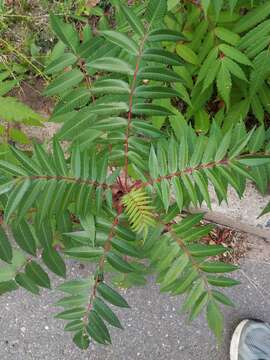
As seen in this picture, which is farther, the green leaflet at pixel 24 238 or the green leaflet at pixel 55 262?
the green leaflet at pixel 55 262

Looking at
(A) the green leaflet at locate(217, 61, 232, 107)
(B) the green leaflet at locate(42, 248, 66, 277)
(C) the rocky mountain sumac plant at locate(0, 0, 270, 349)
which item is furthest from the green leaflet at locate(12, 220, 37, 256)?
(A) the green leaflet at locate(217, 61, 232, 107)

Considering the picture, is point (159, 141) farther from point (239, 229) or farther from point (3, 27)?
point (3, 27)

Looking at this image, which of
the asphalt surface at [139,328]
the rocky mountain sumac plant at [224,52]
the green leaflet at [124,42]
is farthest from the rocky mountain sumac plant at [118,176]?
the asphalt surface at [139,328]

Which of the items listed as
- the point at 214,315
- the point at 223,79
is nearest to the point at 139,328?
the point at 214,315

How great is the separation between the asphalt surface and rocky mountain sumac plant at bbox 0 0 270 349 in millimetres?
1123

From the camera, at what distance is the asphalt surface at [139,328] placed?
3.01 metres

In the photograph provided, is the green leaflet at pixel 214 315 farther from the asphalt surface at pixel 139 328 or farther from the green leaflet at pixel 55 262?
the asphalt surface at pixel 139 328

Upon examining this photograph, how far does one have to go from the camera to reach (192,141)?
1.76 meters

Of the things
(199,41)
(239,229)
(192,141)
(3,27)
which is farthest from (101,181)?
(3,27)

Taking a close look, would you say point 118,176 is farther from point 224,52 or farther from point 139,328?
point 139,328

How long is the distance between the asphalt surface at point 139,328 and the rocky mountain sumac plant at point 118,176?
1.12 metres

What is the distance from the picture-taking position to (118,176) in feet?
5.81

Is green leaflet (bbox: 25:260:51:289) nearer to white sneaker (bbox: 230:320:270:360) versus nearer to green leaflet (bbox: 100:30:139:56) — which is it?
green leaflet (bbox: 100:30:139:56)

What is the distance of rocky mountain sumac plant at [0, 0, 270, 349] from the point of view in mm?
1542
